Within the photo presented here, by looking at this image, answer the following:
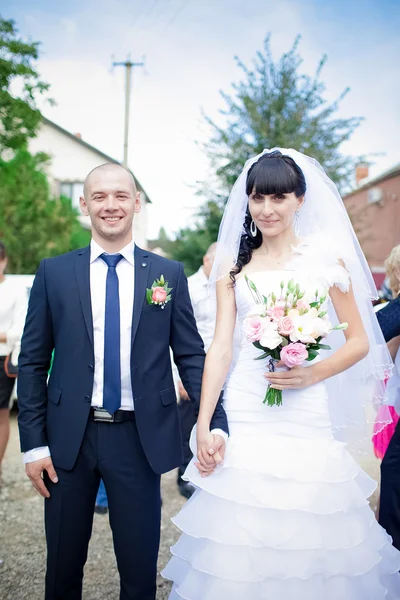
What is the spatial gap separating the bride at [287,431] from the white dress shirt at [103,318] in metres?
0.42

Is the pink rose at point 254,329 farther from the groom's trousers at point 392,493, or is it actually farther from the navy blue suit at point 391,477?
the groom's trousers at point 392,493

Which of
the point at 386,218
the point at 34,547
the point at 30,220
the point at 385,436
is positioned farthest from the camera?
the point at 386,218

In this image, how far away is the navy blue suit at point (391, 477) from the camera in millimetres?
3500

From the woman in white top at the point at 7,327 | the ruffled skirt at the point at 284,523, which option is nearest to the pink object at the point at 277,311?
the ruffled skirt at the point at 284,523

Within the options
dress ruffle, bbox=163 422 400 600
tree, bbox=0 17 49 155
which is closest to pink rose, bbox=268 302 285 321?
dress ruffle, bbox=163 422 400 600

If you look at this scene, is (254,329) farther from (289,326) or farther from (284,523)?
(284,523)

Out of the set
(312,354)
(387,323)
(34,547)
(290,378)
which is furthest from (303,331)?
(34,547)

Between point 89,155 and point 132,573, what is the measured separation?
4003 centimetres

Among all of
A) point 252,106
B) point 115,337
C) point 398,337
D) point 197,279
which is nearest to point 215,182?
point 252,106

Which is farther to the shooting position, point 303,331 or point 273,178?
point 273,178

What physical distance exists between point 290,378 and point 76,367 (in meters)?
1.04

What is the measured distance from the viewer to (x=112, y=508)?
9.21 feet

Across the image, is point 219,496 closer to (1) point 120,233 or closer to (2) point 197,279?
(1) point 120,233

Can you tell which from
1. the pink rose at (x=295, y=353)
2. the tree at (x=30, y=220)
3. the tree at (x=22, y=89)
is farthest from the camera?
the tree at (x=30, y=220)
